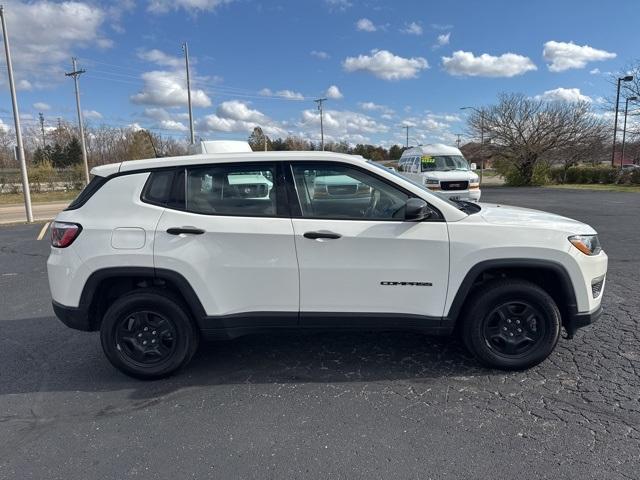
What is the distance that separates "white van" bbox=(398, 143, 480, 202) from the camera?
16.1 m

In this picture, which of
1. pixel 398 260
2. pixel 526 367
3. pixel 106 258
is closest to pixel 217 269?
pixel 106 258

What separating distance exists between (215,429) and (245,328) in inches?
32.0

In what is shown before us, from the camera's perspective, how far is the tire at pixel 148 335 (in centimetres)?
352

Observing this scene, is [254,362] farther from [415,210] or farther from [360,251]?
[415,210]

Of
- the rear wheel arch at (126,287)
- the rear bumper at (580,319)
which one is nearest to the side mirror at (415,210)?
the rear bumper at (580,319)

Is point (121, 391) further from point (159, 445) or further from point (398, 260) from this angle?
point (398, 260)

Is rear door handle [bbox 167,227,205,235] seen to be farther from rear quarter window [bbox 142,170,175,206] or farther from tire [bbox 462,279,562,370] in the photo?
tire [bbox 462,279,562,370]

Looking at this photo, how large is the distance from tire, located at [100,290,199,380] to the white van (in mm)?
11303

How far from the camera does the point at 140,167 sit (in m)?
3.61

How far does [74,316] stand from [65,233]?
2.13ft

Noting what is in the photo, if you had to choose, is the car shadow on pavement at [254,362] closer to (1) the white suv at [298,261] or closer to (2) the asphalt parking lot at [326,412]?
(2) the asphalt parking lot at [326,412]

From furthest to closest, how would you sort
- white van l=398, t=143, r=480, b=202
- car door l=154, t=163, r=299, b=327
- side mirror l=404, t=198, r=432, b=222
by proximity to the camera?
white van l=398, t=143, r=480, b=202, car door l=154, t=163, r=299, b=327, side mirror l=404, t=198, r=432, b=222

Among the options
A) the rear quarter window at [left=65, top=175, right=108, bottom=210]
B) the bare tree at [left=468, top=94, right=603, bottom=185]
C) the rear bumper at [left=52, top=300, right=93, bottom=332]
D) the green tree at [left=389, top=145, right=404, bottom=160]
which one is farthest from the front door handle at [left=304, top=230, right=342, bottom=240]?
the green tree at [left=389, top=145, right=404, bottom=160]

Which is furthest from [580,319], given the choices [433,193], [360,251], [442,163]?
[442,163]
